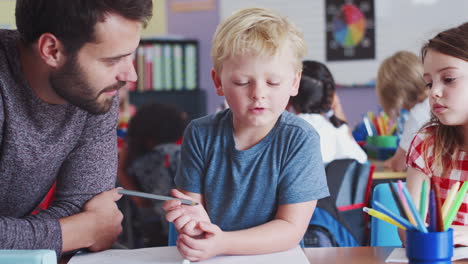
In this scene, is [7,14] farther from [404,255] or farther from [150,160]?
[150,160]

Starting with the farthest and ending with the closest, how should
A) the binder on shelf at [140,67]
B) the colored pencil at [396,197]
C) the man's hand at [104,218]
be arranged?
the binder on shelf at [140,67], the man's hand at [104,218], the colored pencil at [396,197]

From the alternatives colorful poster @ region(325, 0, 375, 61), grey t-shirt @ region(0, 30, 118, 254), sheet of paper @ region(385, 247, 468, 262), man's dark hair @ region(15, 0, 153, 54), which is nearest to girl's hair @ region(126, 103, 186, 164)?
grey t-shirt @ region(0, 30, 118, 254)

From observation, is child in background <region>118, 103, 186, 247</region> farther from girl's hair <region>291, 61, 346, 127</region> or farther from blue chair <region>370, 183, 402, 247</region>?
blue chair <region>370, 183, 402, 247</region>

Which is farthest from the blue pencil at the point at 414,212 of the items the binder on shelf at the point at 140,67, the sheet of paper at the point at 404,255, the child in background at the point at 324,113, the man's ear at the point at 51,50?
the binder on shelf at the point at 140,67

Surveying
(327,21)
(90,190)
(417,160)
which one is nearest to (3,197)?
(90,190)

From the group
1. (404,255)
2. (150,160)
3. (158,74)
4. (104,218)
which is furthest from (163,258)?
(158,74)

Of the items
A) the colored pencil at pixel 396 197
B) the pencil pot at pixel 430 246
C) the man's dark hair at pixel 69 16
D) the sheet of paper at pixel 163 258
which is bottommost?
the sheet of paper at pixel 163 258

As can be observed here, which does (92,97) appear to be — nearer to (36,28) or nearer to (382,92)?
(36,28)

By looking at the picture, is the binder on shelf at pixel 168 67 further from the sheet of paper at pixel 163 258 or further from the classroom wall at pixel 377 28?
the sheet of paper at pixel 163 258

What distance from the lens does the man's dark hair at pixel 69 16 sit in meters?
1.21

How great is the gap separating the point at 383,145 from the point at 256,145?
1713mm


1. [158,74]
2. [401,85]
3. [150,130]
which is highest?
[401,85]

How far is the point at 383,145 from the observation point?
2.85 m

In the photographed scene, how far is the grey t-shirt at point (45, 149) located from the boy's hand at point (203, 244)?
27cm
